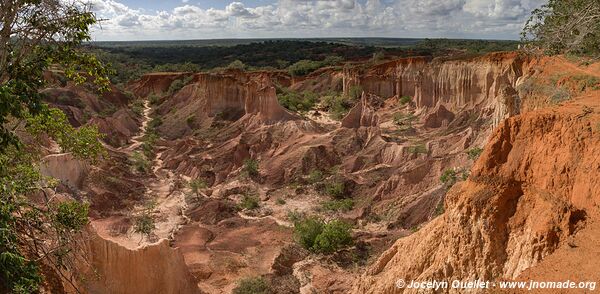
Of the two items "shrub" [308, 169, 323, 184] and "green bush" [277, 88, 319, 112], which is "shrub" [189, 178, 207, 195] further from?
"green bush" [277, 88, 319, 112]

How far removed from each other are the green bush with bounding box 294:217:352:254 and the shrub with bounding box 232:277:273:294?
306cm

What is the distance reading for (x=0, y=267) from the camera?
460 centimetres

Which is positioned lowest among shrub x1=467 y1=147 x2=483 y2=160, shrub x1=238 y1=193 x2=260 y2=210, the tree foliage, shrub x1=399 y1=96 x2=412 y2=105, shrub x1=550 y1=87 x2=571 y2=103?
shrub x1=238 y1=193 x2=260 y2=210

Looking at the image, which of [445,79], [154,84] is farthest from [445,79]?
[154,84]

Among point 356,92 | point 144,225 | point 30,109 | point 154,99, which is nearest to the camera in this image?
point 30,109

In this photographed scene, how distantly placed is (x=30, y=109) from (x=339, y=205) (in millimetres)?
17759

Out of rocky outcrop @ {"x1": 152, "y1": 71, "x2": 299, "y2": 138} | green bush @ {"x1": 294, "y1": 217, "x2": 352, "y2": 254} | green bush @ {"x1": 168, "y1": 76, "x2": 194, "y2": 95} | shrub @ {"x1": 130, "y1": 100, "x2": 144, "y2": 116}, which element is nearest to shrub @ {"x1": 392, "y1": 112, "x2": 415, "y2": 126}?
rocky outcrop @ {"x1": 152, "y1": 71, "x2": 299, "y2": 138}

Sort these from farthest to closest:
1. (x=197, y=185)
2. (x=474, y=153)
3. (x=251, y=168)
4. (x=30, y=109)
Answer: (x=251, y=168), (x=197, y=185), (x=474, y=153), (x=30, y=109)

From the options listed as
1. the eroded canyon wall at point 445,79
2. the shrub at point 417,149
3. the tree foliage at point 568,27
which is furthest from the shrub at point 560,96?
the eroded canyon wall at point 445,79

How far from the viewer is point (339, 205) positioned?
2175 cm

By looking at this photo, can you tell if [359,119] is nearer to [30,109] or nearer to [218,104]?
[218,104]

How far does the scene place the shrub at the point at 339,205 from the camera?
21.6m

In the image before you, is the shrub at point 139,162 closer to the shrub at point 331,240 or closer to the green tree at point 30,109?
the shrub at point 331,240

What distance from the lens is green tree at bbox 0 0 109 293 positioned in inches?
184
